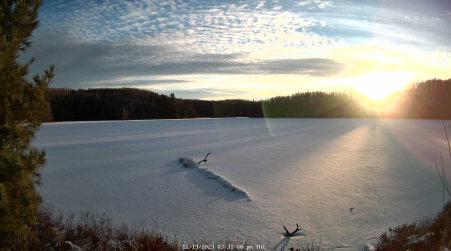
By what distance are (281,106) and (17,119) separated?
256 feet

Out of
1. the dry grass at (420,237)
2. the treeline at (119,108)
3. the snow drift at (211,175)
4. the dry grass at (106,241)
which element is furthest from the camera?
the treeline at (119,108)

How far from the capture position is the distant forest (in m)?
52.9

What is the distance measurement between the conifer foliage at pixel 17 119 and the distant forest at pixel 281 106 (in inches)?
1991

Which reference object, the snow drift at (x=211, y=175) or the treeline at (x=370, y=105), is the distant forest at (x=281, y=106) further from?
the snow drift at (x=211, y=175)

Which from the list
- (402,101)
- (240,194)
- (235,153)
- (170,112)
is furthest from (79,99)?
(402,101)

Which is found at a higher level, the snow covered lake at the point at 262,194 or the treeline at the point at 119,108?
the treeline at the point at 119,108

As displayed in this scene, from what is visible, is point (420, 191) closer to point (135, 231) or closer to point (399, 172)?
point (399, 172)

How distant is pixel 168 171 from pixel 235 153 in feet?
13.0

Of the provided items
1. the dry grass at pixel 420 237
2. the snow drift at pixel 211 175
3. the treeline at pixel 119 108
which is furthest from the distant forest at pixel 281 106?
the dry grass at pixel 420 237

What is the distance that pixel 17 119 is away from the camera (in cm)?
306

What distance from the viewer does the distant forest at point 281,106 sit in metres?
52.9


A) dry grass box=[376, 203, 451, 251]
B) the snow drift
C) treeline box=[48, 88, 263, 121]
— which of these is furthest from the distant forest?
dry grass box=[376, 203, 451, 251]

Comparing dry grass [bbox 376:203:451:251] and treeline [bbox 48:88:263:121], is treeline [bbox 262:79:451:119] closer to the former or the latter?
treeline [bbox 48:88:263:121]

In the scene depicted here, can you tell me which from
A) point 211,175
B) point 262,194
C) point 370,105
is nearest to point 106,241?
point 262,194
